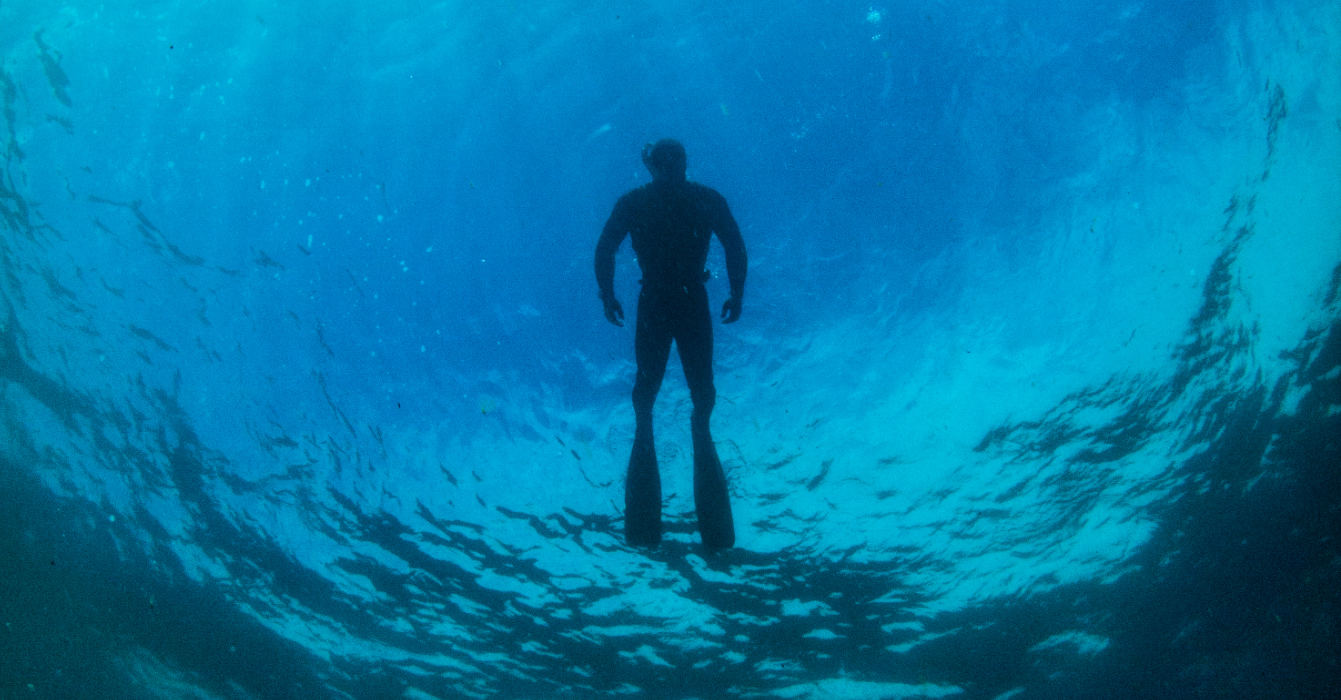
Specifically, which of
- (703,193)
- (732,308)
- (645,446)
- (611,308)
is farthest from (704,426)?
(703,193)

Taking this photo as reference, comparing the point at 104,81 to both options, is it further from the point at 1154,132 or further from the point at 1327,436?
the point at 1327,436

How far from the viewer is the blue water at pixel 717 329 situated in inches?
348

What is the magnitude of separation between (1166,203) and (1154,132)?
3.89 ft

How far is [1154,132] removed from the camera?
30.3 ft

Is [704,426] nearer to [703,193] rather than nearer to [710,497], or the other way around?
[710,497]

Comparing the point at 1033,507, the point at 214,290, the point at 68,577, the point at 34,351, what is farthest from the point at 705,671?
the point at 68,577

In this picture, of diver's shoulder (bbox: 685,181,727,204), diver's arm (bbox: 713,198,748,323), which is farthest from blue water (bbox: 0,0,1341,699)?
diver's arm (bbox: 713,198,748,323)

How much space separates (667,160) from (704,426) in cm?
241

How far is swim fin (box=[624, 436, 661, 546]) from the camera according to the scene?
19.9 feet

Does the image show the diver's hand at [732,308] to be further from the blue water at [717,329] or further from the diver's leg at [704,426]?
the blue water at [717,329]

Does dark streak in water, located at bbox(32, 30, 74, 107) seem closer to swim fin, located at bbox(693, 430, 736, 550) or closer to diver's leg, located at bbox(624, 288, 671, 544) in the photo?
diver's leg, located at bbox(624, 288, 671, 544)

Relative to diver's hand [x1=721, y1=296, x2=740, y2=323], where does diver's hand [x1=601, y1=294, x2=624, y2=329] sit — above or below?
below

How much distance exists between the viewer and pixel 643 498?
6.07 m

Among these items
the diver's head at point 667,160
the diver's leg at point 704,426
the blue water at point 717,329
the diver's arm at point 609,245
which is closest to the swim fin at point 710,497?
the diver's leg at point 704,426
